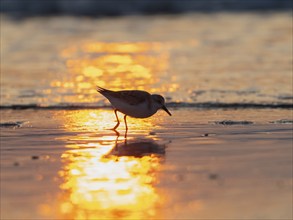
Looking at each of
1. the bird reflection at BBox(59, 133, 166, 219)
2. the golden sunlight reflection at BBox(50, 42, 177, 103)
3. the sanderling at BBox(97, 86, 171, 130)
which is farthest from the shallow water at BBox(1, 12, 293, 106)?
the bird reflection at BBox(59, 133, 166, 219)

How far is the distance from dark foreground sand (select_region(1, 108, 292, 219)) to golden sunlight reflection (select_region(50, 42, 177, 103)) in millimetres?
1757

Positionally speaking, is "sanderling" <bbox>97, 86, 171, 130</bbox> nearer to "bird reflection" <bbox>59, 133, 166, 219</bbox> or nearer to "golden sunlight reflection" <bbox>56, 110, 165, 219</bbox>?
"golden sunlight reflection" <bbox>56, 110, 165, 219</bbox>

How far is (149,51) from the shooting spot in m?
17.2

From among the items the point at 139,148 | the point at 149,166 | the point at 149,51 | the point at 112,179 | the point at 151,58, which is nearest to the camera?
the point at 112,179

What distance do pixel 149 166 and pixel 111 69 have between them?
6.95 meters

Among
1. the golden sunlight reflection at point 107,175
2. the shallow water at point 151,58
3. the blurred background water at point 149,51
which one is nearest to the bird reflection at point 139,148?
the golden sunlight reflection at point 107,175

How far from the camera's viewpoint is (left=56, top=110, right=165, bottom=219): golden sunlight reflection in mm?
6508

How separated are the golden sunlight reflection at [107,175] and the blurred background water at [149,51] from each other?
255 centimetres

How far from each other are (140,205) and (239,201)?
2.70ft

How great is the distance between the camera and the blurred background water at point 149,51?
1270cm

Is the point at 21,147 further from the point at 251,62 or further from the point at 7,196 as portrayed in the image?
the point at 251,62

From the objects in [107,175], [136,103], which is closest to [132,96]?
[136,103]

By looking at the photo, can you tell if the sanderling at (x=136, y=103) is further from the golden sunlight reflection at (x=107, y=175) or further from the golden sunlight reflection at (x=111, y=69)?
the golden sunlight reflection at (x=111, y=69)

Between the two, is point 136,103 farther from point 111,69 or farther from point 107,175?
point 111,69
